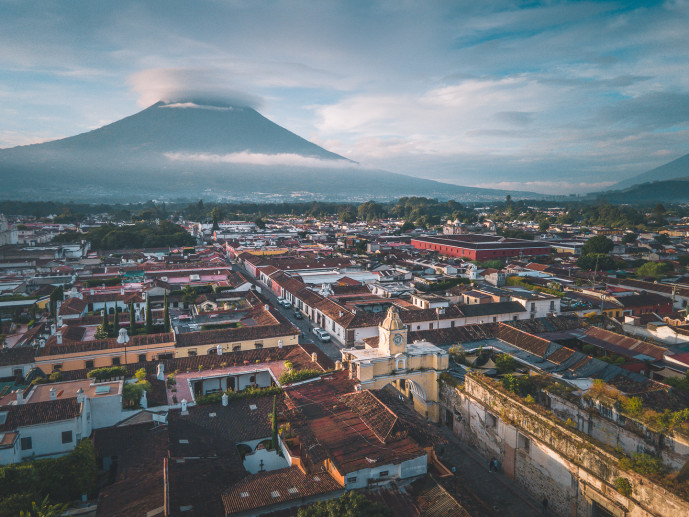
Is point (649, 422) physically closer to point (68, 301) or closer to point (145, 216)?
point (68, 301)

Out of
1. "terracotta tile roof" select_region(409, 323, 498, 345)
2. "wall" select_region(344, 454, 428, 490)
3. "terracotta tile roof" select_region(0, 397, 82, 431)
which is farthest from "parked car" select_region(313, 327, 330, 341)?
"wall" select_region(344, 454, 428, 490)

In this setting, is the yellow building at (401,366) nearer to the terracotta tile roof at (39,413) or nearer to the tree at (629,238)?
the terracotta tile roof at (39,413)

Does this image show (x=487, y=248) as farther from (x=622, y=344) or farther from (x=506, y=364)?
(x=506, y=364)

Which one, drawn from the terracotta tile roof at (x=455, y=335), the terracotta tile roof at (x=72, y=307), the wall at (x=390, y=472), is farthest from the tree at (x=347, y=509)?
the terracotta tile roof at (x=72, y=307)

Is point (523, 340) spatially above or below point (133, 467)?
above

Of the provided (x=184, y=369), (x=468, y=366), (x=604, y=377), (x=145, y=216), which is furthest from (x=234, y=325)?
(x=145, y=216)

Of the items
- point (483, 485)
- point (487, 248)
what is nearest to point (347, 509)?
point (483, 485)
